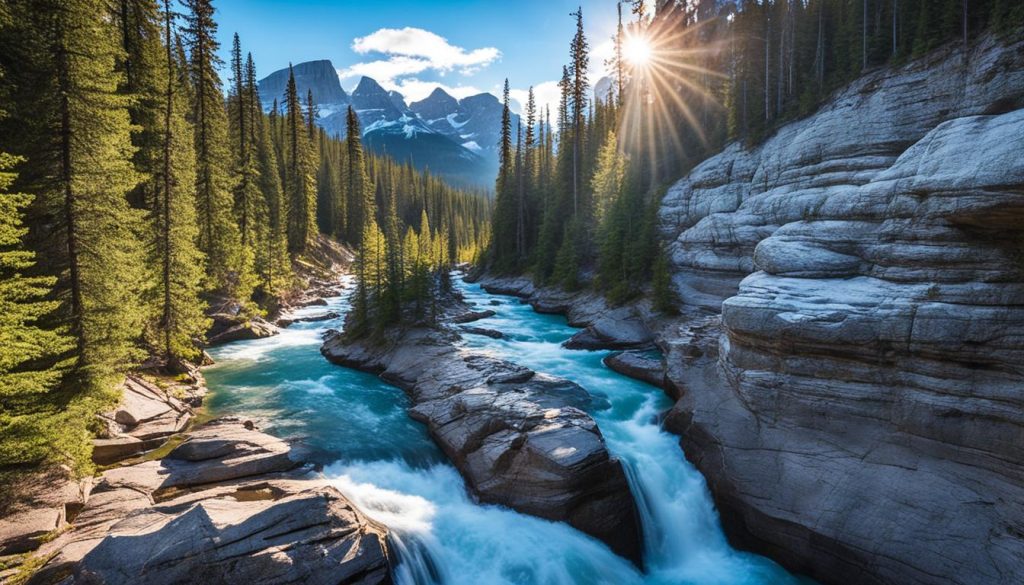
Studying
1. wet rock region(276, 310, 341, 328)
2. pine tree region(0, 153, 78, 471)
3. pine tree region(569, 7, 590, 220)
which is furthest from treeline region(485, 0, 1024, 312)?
pine tree region(0, 153, 78, 471)

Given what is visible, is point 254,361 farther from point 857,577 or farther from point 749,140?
point 749,140

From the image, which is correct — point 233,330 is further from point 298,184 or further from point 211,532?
point 298,184

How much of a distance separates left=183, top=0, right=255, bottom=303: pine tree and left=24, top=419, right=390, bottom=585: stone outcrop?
64.1ft

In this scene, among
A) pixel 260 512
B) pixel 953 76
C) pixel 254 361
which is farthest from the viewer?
pixel 254 361

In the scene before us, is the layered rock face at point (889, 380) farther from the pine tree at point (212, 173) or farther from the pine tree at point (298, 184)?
the pine tree at point (298, 184)

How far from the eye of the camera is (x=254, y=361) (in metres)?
25.7

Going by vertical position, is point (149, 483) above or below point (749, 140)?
below

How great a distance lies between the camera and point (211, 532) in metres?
8.88

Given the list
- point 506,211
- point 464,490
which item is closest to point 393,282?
point 464,490

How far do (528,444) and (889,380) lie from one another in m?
10.4

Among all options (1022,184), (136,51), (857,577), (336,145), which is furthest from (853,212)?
(336,145)

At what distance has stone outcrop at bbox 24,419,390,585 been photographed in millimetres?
8228

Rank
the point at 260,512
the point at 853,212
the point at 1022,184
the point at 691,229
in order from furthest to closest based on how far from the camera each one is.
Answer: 1. the point at 691,229
2. the point at 853,212
3. the point at 1022,184
4. the point at 260,512

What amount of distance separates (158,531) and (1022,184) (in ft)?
67.8
